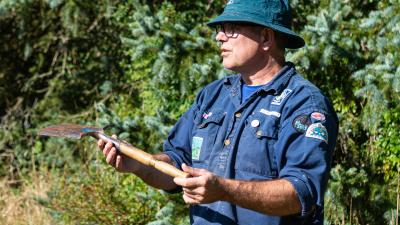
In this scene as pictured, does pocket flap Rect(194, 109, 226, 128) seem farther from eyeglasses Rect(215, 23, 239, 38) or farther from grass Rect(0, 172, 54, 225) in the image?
grass Rect(0, 172, 54, 225)

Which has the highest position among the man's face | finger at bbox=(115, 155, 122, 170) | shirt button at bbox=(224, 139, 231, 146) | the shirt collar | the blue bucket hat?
the blue bucket hat

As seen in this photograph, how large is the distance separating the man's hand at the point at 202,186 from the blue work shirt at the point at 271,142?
302 millimetres

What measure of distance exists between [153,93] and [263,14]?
3.45 meters

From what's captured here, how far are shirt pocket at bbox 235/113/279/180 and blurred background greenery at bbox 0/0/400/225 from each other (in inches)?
85.0

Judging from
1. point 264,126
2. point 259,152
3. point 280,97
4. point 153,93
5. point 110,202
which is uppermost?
point 280,97

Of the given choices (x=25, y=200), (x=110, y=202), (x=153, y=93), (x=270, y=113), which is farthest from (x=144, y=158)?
(x=25, y=200)

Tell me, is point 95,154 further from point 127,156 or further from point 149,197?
point 127,156

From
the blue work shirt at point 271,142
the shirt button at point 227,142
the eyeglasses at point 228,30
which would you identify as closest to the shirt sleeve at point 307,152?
the blue work shirt at point 271,142

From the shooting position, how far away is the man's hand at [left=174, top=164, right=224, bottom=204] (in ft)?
9.27

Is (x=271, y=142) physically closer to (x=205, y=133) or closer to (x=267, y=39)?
(x=205, y=133)

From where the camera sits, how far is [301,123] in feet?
10.1

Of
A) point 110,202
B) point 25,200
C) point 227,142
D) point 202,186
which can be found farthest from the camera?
point 25,200

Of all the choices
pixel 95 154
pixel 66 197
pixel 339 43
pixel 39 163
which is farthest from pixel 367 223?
pixel 39 163

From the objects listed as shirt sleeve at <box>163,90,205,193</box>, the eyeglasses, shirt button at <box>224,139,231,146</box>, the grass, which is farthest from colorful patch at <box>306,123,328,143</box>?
the grass
